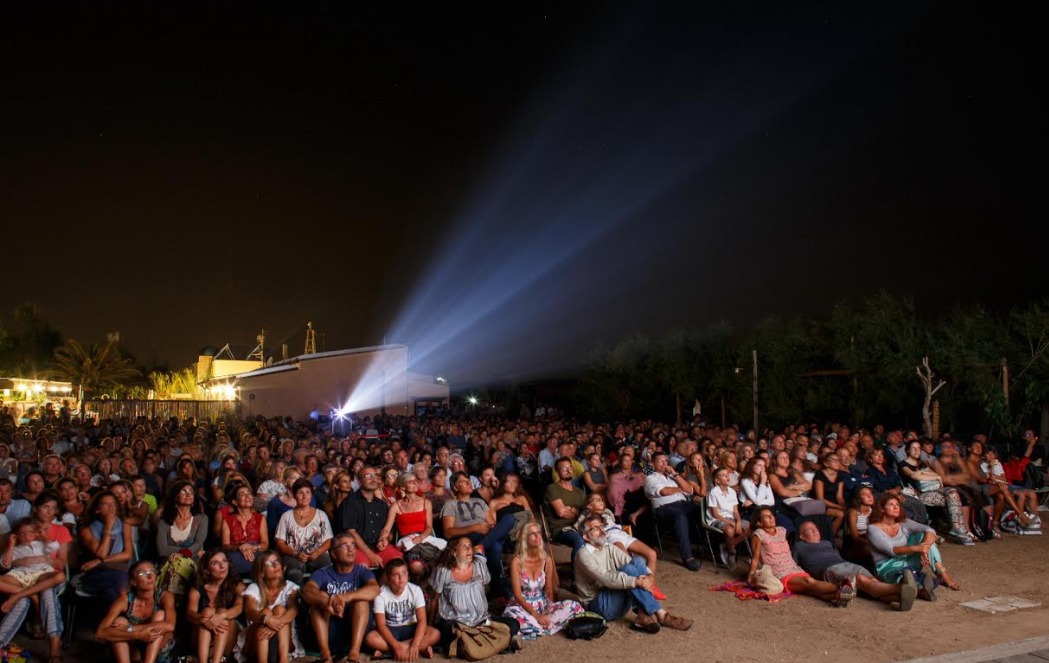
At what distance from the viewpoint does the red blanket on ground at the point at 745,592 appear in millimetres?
6465

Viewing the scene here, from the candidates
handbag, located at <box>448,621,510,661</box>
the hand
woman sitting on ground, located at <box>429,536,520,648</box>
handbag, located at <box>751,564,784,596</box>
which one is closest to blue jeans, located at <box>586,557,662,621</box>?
woman sitting on ground, located at <box>429,536,520,648</box>

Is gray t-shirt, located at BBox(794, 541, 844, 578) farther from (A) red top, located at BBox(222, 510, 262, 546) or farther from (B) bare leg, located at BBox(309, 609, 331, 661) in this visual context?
(A) red top, located at BBox(222, 510, 262, 546)

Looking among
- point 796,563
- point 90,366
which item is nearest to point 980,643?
point 796,563

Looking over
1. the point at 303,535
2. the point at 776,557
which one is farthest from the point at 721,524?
the point at 303,535

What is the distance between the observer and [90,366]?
4450cm

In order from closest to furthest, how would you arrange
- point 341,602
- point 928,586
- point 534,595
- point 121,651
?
point 121,651 < point 341,602 < point 534,595 < point 928,586

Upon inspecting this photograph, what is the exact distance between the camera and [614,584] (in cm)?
586

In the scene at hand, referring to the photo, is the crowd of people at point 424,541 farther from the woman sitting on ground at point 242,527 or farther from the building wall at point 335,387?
the building wall at point 335,387

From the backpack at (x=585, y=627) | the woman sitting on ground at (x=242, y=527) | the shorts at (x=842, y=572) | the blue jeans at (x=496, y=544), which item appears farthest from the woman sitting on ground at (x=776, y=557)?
the woman sitting on ground at (x=242, y=527)

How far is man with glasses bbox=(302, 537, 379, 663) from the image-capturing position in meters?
5.14

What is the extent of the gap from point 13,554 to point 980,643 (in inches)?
273

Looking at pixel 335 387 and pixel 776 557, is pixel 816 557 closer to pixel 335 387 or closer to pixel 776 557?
pixel 776 557

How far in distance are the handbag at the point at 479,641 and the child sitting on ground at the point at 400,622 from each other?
18cm

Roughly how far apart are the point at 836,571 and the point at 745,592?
31.0 inches
